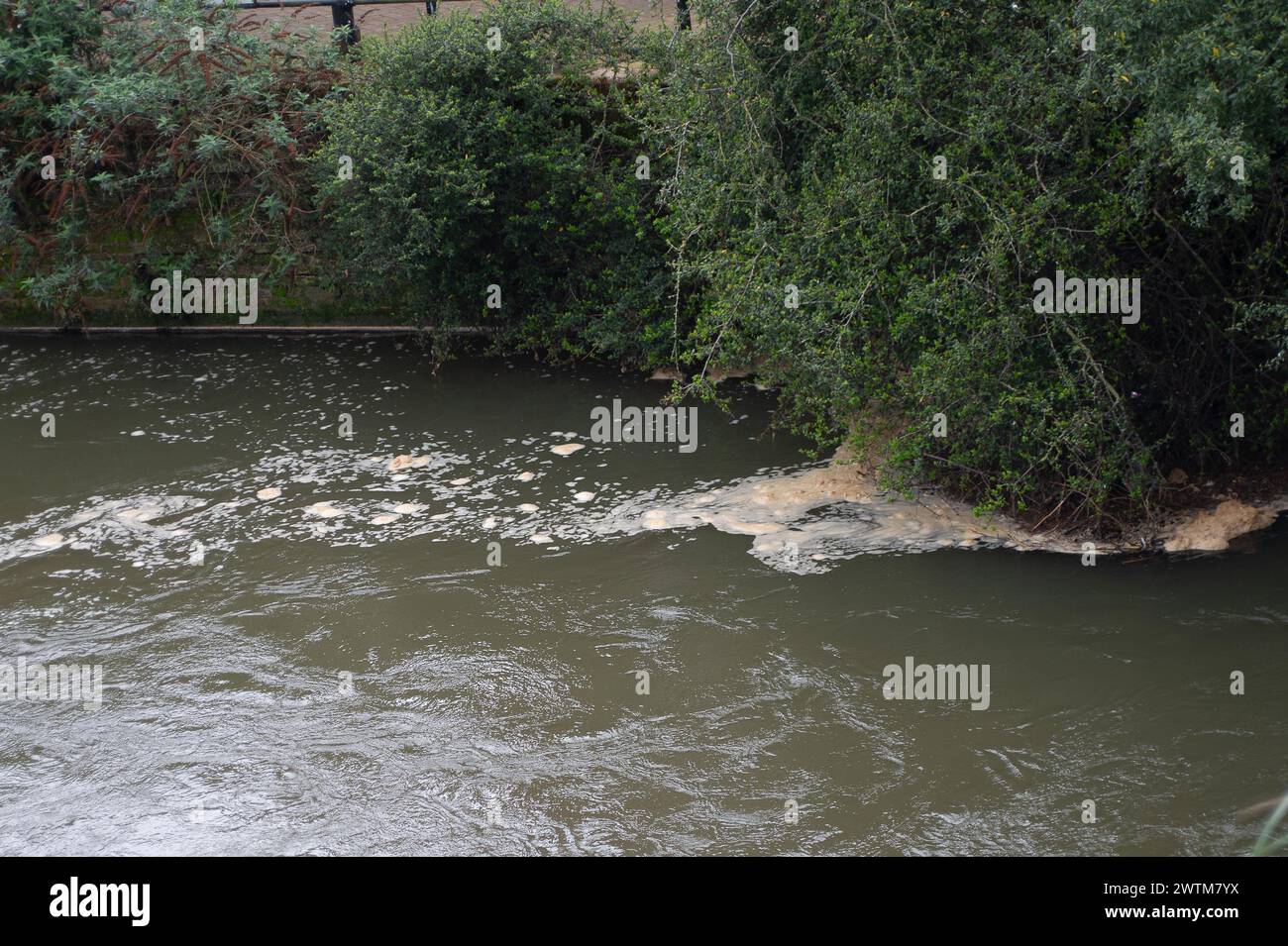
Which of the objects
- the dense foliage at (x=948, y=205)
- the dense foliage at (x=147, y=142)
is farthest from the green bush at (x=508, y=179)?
the dense foliage at (x=147, y=142)

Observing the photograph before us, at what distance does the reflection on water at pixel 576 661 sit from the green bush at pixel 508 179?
198 cm

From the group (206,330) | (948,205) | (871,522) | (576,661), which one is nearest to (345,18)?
(206,330)

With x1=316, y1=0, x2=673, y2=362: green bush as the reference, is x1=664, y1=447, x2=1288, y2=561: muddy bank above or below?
below

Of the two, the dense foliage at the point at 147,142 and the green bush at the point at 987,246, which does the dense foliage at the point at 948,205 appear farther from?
the dense foliage at the point at 147,142

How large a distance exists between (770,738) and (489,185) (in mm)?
6917

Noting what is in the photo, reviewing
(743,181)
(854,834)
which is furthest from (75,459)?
(854,834)

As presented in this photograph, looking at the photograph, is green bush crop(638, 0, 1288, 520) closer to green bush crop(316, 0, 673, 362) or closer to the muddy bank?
the muddy bank

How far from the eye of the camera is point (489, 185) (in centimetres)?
1108

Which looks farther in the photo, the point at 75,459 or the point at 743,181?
the point at 75,459

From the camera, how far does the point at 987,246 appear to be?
23.1ft

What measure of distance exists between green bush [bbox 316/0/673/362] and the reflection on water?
1.98 m

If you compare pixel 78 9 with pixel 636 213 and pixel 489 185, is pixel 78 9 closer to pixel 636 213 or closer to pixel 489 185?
pixel 489 185

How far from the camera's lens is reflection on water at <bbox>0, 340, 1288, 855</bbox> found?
17.2 feet

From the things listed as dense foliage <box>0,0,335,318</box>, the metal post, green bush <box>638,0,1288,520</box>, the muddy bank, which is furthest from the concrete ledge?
green bush <box>638,0,1288,520</box>
